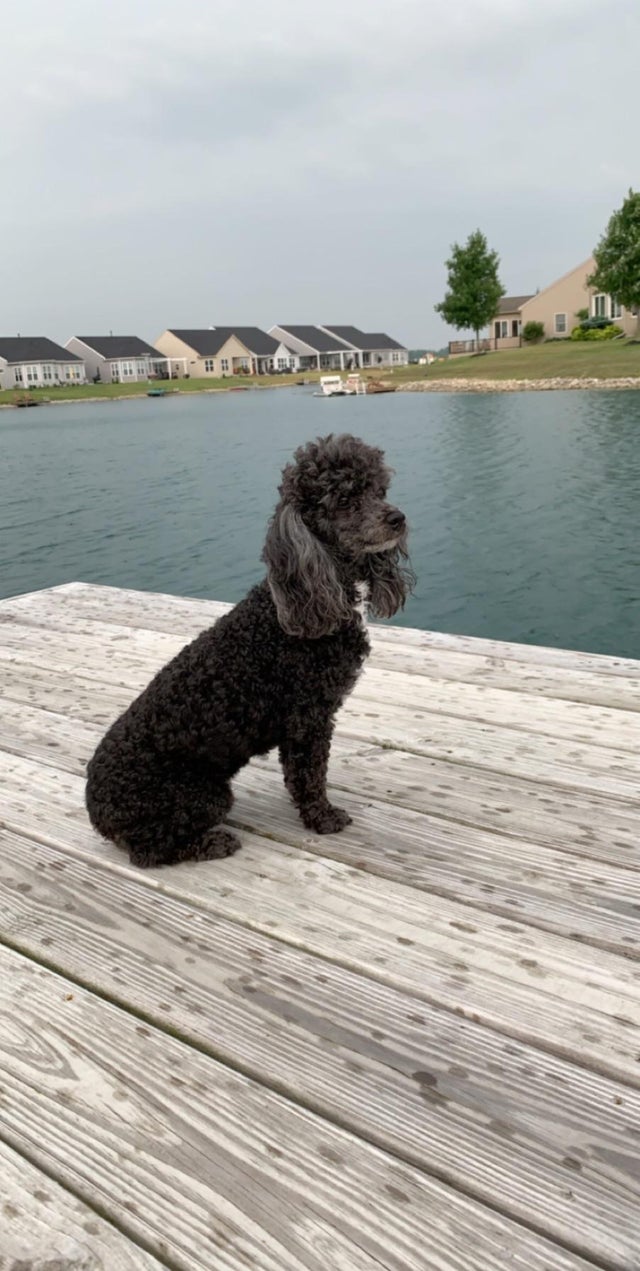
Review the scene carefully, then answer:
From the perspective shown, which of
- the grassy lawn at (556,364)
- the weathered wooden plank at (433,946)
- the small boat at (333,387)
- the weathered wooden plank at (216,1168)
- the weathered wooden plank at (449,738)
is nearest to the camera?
the weathered wooden plank at (216,1168)

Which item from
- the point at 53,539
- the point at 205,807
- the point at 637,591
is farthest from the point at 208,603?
the point at 53,539

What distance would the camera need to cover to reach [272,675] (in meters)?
2.57

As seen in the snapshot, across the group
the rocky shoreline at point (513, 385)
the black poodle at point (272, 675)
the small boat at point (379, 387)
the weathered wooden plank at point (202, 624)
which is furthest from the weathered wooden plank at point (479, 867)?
the small boat at point (379, 387)

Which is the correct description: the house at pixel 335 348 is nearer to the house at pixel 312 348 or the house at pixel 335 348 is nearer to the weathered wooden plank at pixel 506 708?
the house at pixel 312 348

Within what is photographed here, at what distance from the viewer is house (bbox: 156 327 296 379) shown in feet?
323

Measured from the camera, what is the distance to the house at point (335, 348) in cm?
10319

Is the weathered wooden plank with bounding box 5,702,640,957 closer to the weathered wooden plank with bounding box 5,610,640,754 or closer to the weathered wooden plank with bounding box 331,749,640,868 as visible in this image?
the weathered wooden plank with bounding box 331,749,640,868

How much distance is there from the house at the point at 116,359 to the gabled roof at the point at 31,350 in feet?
8.48

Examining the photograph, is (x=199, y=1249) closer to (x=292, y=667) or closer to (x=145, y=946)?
(x=145, y=946)

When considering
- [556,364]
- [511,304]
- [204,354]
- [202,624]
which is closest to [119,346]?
[204,354]

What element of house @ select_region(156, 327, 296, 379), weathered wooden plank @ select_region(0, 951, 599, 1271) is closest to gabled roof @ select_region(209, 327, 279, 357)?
house @ select_region(156, 327, 296, 379)

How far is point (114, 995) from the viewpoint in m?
2.05

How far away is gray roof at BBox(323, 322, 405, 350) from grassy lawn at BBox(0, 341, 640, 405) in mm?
28489

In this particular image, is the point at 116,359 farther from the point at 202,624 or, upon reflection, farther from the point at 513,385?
the point at 202,624
